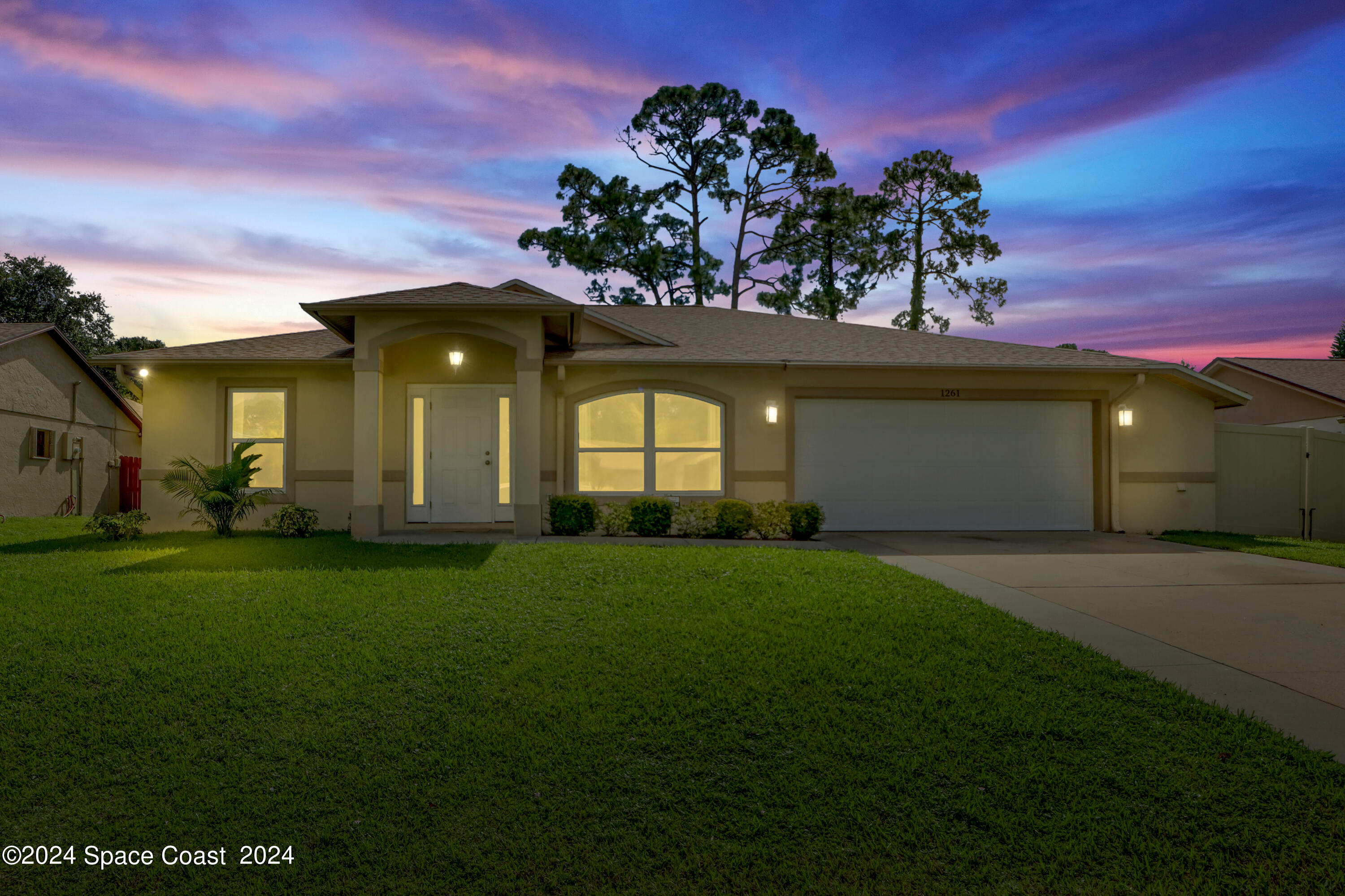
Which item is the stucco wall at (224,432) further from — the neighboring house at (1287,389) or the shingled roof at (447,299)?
the neighboring house at (1287,389)

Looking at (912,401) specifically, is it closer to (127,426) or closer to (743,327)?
(743,327)

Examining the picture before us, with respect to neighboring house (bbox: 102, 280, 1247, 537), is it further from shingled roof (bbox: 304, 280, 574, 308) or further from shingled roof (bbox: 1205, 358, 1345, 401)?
shingled roof (bbox: 1205, 358, 1345, 401)

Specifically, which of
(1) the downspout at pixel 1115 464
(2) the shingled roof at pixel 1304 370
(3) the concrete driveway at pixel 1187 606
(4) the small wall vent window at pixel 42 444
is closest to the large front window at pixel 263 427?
(4) the small wall vent window at pixel 42 444

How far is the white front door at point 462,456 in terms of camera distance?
11648 mm

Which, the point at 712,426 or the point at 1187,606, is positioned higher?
the point at 712,426

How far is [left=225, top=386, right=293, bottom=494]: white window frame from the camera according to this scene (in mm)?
11984

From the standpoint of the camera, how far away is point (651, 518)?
1064cm

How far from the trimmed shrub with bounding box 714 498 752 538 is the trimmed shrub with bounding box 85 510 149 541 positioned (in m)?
8.98

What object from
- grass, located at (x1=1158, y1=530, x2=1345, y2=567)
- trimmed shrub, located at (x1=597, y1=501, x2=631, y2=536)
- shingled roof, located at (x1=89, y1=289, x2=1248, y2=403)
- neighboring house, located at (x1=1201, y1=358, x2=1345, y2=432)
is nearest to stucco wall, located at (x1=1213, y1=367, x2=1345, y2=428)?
neighboring house, located at (x1=1201, y1=358, x2=1345, y2=432)

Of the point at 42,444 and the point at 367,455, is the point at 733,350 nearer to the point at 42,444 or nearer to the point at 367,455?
the point at 367,455

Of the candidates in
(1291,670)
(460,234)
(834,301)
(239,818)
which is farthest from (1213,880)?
(834,301)

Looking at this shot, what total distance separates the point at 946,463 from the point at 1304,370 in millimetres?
15970

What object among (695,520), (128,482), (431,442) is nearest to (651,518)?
(695,520)

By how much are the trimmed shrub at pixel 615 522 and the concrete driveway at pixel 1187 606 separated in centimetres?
324
